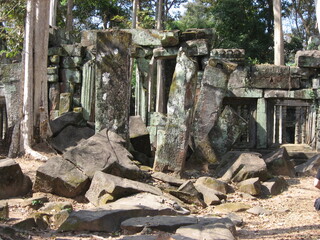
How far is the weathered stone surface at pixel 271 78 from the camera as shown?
12078 mm

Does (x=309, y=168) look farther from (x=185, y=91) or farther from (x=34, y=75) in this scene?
(x=34, y=75)

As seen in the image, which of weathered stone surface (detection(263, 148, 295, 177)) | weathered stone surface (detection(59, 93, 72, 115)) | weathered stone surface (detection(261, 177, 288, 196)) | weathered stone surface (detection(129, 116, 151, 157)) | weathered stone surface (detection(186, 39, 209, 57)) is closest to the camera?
weathered stone surface (detection(261, 177, 288, 196))

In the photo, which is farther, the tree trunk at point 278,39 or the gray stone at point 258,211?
the tree trunk at point 278,39

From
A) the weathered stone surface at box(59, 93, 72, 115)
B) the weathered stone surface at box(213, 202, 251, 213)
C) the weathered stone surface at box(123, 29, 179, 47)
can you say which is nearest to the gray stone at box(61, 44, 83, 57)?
the weathered stone surface at box(59, 93, 72, 115)

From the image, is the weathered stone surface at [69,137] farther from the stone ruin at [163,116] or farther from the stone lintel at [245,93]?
the stone lintel at [245,93]

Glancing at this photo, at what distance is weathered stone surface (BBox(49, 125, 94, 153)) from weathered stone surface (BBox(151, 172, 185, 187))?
2435 mm

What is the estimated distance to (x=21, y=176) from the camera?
6363 millimetres

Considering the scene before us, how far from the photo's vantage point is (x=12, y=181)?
20.4 feet

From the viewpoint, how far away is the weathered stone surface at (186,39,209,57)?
38.3 ft

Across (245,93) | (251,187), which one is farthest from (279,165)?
(245,93)

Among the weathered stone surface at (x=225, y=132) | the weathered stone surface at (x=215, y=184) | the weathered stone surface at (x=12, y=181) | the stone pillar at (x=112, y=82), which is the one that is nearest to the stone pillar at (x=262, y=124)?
the weathered stone surface at (x=225, y=132)

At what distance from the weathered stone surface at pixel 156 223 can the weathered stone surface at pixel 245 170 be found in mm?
3288

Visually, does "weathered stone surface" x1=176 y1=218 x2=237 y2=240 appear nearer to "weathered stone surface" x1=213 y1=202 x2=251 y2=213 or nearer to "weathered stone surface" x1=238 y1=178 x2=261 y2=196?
"weathered stone surface" x1=213 y1=202 x2=251 y2=213

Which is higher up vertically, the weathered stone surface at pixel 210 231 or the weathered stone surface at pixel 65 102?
the weathered stone surface at pixel 65 102
